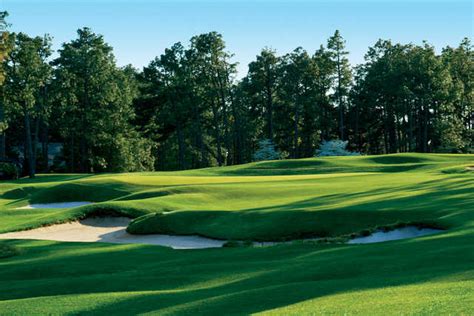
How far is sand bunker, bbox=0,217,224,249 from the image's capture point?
76.0 ft

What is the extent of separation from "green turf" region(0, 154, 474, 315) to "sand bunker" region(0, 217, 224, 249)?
0.48 metres

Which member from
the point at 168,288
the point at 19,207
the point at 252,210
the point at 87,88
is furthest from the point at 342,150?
the point at 168,288

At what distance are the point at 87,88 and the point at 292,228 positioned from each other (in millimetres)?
57983

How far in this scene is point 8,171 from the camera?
6150cm

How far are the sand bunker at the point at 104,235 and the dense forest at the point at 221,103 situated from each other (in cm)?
3930

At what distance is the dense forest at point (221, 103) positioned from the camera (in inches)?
2913

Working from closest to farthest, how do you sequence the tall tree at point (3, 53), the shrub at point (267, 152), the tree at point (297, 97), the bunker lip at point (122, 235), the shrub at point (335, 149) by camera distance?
1. the bunker lip at point (122, 235)
2. the tall tree at point (3, 53)
3. the shrub at point (335, 149)
4. the shrub at point (267, 152)
5. the tree at point (297, 97)

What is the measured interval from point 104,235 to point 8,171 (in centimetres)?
3890

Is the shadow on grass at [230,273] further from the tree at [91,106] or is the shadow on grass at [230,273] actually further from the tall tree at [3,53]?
the tree at [91,106]

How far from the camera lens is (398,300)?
949 centimetres

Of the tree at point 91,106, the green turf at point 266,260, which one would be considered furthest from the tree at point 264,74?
the green turf at point 266,260

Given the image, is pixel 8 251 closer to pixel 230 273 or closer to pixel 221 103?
pixel 230 273

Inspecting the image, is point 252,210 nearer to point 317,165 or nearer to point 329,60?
point 317,165

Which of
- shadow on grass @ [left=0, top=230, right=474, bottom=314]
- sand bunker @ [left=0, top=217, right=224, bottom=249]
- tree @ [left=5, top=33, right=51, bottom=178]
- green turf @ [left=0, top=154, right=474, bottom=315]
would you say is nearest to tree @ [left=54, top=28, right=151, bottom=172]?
tree @ [left=5, top=33, right=51, bottom=178]
